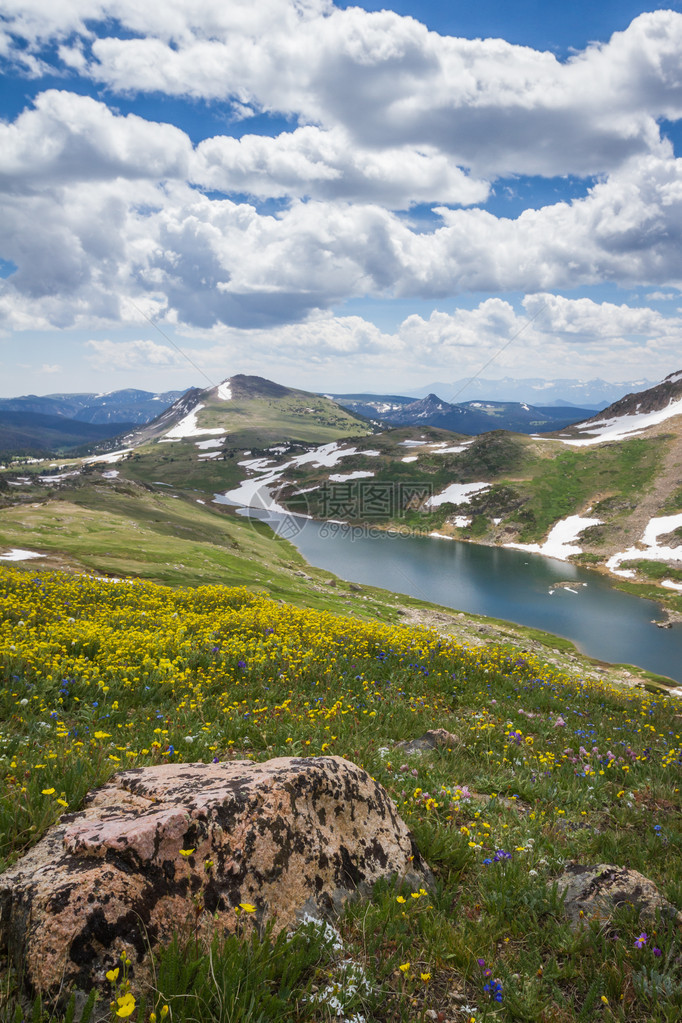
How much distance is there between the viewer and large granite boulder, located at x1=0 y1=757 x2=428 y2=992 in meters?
3.32

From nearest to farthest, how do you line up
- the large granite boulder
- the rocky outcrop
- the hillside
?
the large granite boulder < the rocky outcrop < the hillside

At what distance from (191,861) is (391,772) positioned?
4.41 meters

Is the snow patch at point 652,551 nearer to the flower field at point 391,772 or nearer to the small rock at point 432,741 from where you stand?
the flower field at point 391,772

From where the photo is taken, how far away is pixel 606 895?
5246 mm

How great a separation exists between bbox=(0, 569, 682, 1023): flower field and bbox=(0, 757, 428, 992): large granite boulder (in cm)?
20

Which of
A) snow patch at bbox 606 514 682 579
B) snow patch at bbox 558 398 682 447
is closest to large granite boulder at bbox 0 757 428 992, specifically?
snow patch at bbox 606 514 682 579

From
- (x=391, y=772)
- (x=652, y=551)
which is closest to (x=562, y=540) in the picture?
(x=652, y=551)

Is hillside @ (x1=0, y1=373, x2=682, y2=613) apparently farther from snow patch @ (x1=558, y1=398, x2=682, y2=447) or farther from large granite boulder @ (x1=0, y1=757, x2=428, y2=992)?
large granite boulder @ (x1=0, y1=757, x2=428, y2=992)

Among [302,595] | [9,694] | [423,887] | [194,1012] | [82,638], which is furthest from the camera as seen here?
[302,595]

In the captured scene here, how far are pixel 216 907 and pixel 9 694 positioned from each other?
6702 millimetres

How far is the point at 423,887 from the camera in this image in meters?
5.54

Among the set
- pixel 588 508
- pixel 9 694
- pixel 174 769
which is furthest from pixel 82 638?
pixel 588 508

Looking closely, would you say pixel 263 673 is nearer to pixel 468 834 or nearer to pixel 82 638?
pixel 82 638

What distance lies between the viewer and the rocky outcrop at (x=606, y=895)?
4.99 metres
